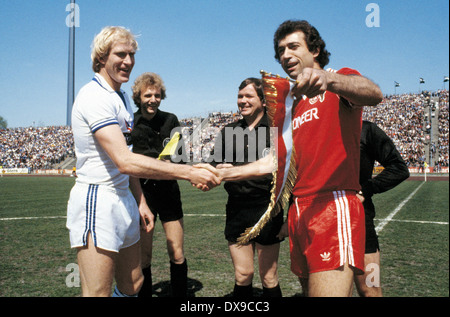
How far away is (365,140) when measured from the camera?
3.04 m

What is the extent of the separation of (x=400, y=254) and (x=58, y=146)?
5186 centimetres

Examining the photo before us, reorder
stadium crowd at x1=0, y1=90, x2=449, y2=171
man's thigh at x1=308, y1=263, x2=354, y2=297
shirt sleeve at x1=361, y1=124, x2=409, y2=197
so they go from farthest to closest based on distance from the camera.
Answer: stadium crowd at x1=0, y1=90, x2=449, y2=171 → shirt sleeve at x1=361, y1=124, x2=409, y2=197 → man's thigh at x1=308, y1=263, x2=354, y2=297

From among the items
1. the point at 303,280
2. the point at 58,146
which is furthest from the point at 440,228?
the point at 58,146

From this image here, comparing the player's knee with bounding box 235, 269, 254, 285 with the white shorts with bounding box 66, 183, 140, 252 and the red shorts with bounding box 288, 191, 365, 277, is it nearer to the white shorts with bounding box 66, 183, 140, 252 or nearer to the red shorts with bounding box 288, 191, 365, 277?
the red shorts with bounding box 288, 191, 365, 277

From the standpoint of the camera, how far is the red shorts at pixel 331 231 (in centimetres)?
197

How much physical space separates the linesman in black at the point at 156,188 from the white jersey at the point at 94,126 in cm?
137

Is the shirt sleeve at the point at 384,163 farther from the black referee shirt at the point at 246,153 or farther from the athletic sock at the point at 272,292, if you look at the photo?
the athletic sock at the point at 272,292

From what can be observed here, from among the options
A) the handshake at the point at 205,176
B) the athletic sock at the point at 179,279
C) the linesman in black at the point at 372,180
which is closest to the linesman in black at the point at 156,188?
the athletic sock at the point at 179,279

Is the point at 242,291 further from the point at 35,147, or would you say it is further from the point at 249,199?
the point at 35,147

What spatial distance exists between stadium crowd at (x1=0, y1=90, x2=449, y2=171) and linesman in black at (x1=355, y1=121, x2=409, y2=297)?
33.1m

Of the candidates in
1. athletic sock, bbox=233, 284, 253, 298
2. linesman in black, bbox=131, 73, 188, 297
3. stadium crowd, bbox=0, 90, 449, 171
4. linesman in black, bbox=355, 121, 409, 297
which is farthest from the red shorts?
→ stadium crowd, bbox=0, 90, 449, 171

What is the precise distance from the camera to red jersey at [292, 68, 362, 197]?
210 cm
